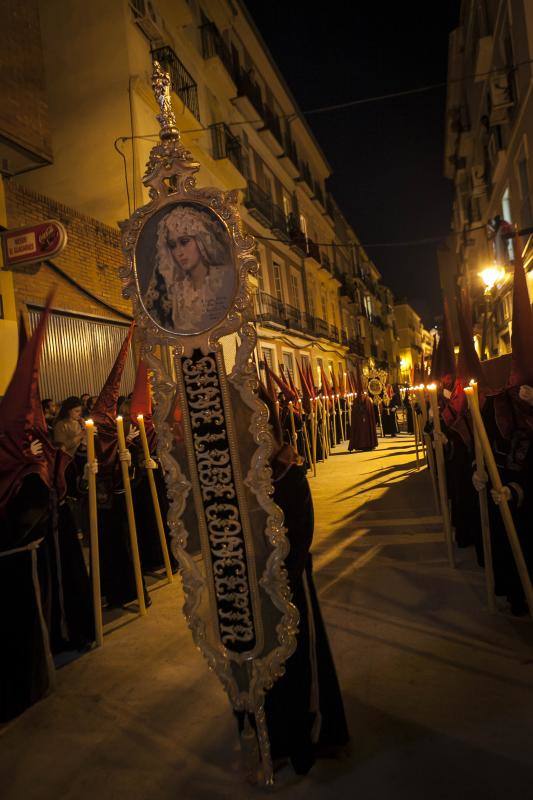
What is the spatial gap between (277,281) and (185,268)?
835 inches

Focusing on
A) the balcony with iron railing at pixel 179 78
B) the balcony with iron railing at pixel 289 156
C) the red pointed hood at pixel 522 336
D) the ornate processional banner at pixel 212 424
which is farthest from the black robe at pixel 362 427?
the ornate processional banner at pixel 212 424

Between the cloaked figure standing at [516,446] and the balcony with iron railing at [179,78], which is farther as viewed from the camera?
the balcony with iron railing at [179,78]

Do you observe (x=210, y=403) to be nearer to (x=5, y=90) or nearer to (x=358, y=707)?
(x=358, y=707)

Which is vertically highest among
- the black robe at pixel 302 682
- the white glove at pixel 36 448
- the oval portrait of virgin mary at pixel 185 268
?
the oval portrait of virgin mary at pixel 185 268

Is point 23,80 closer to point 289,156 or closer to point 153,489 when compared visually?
point 153,489

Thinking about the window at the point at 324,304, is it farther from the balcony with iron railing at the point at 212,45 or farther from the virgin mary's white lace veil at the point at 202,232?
the virgin mary's white lace veil at the point at 202,232

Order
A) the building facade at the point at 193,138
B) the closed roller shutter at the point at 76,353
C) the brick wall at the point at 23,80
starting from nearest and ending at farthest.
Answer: the brick wall at the point at 23,80
the closed roller shutter at the point at 76,353
the building facade at the point at 193,138

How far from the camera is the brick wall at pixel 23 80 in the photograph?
27.5 ft

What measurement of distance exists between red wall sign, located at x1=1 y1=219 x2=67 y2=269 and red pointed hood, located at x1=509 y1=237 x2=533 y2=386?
6159 mm

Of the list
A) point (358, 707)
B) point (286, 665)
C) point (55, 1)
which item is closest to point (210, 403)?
point (286, 665)

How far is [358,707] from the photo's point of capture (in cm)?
305

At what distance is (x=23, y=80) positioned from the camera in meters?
8.75

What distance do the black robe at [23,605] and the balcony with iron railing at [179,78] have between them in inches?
486

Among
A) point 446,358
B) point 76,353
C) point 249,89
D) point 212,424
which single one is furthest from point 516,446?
point 249,89
